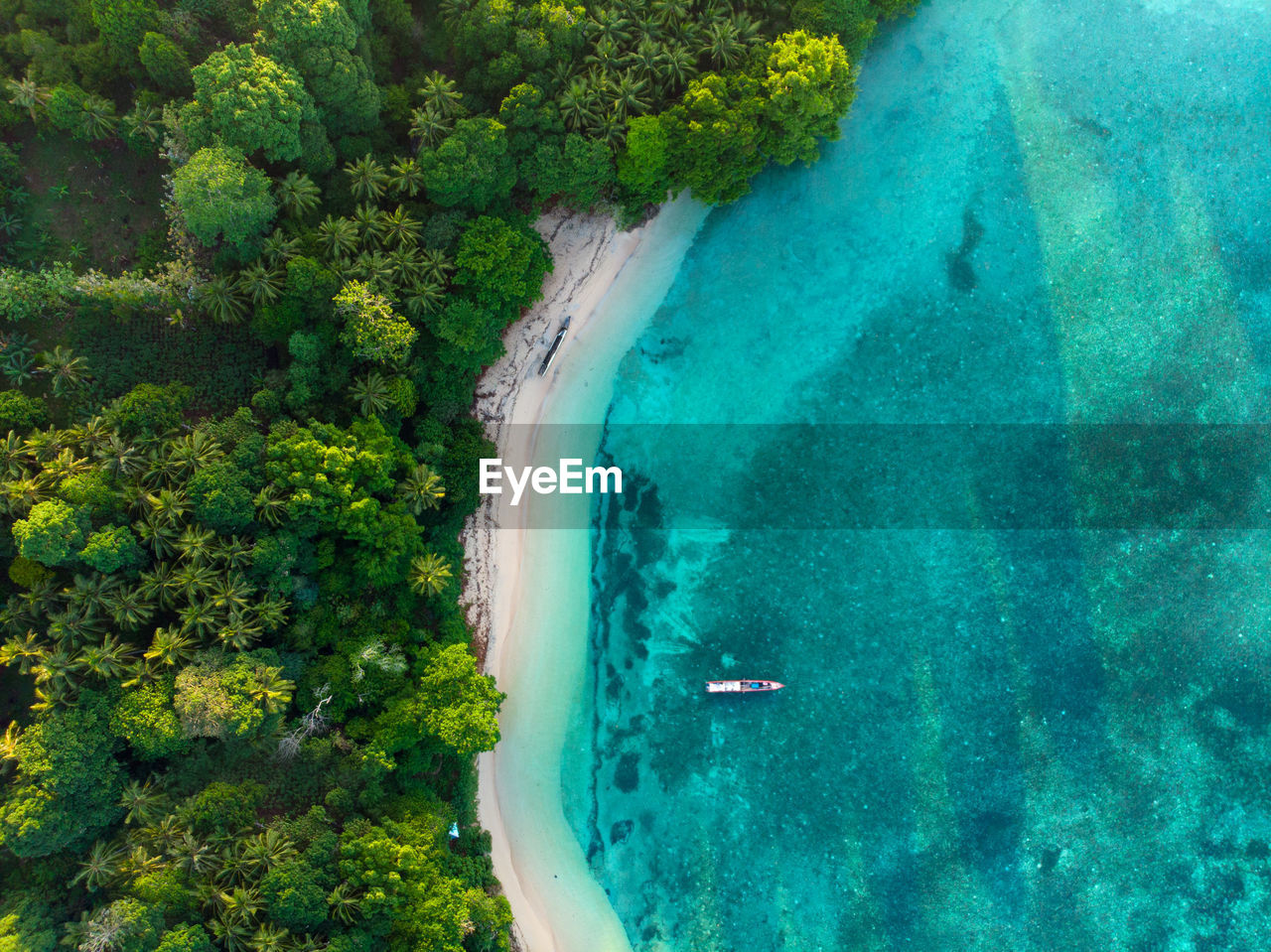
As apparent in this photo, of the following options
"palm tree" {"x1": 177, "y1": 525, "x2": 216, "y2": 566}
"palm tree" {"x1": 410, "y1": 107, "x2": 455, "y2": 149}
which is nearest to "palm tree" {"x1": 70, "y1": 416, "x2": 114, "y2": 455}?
"palm tree" {"x1": 177, "y1": 525, "x2": 216, "y2": 566}

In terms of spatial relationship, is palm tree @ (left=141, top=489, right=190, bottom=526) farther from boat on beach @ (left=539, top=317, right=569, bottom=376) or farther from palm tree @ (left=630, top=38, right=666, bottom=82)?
palm tree @ (left=630, top=38, right=666, bottom=82)

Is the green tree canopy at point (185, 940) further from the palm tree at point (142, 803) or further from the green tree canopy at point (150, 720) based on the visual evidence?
the green tree canopy at point (150, 720)

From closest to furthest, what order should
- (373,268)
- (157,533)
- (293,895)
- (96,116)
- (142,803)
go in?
(293,895)
(142,803)
(157,533)
(96,116)
(373,268)

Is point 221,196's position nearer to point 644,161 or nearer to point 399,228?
point 399,228

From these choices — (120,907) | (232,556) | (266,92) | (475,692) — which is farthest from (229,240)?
(120,907)

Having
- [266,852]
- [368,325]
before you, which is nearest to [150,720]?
[266,852]

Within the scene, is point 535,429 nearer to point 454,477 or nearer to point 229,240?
point 454,477
